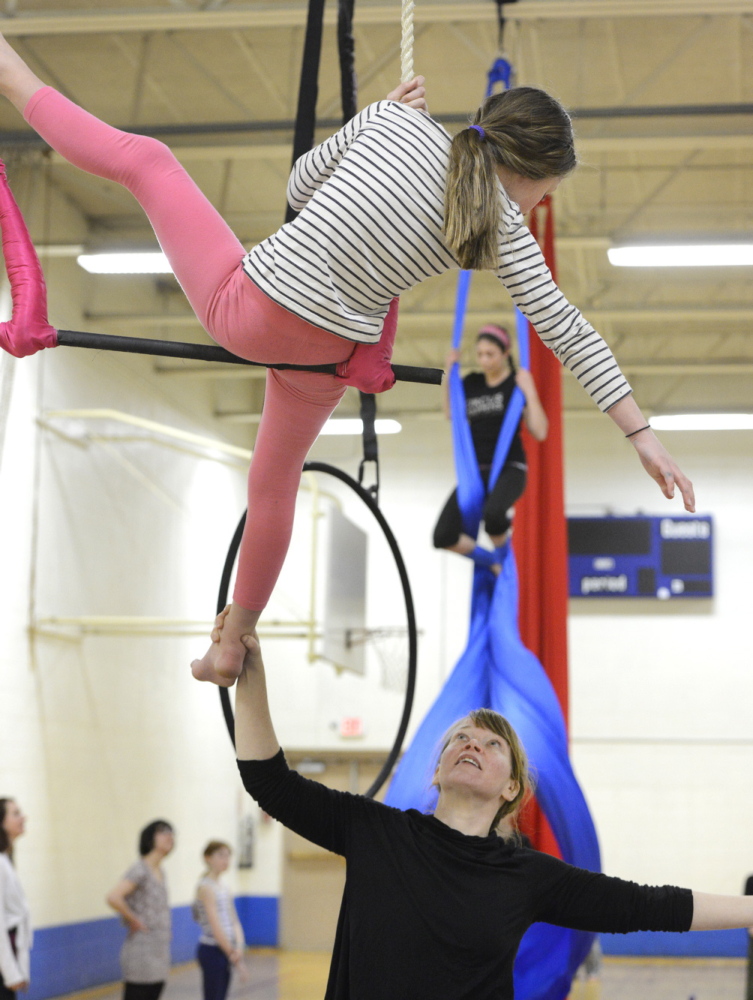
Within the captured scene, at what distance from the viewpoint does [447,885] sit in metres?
1.42

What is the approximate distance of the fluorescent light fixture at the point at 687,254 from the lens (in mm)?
6438

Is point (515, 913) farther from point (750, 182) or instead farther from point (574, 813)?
point (750, 182)

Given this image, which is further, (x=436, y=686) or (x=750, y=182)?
(x=436, y=686)

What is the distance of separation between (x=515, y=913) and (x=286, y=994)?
20.7 feet

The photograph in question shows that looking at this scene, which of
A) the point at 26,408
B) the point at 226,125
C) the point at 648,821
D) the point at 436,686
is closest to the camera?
the point at 226,125

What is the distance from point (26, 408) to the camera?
685cm

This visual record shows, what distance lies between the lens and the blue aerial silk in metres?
3.03

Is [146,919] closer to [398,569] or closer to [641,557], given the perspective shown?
[398,569]

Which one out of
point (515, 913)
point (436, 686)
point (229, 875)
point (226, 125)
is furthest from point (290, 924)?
point (515, 913)

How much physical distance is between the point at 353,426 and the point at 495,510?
5.89 metres

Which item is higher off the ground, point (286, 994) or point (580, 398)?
point (580, 398)

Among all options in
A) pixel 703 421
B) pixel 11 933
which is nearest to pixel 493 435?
pixel 11 933

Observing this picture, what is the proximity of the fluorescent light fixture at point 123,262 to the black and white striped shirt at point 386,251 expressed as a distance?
17.8ft

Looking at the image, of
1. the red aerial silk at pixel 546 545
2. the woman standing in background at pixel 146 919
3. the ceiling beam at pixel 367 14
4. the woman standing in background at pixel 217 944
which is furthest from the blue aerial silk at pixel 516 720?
the ceiling beam at pixel 367 14
